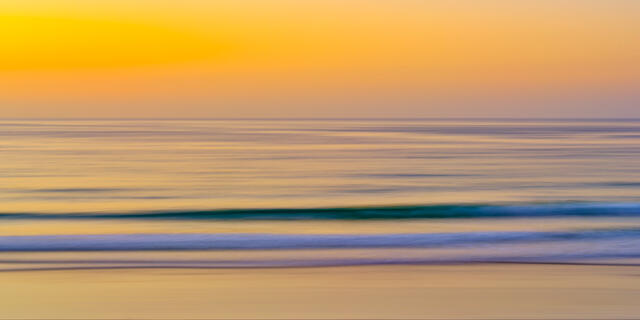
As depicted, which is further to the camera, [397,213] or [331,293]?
[397,213]

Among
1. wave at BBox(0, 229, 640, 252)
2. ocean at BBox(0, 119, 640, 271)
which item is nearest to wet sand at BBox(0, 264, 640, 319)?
ocean at BBox(0, 119, 640, 271)

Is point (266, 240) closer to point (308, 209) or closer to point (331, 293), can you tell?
point (331, 293)

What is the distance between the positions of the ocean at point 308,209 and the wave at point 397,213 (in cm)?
A: 2

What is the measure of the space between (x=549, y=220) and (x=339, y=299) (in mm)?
4199

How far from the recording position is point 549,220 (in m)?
7.53

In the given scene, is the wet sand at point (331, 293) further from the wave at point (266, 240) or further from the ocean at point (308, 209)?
the wave at point (266, 240)

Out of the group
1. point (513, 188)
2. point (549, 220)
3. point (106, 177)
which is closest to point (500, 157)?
point (513, 188)

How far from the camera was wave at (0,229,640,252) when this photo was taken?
5629 mm

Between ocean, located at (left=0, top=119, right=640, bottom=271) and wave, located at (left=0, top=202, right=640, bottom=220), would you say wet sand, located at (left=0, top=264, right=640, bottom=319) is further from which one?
wave, located at (left=0, top=202, right=640, bottom=220)

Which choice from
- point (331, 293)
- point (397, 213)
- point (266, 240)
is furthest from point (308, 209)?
point (331, 293)

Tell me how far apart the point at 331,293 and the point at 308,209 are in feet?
13.0

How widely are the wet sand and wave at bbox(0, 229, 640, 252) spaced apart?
2.80 feet

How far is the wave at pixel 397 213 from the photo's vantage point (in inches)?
303

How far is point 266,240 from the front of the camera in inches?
238
